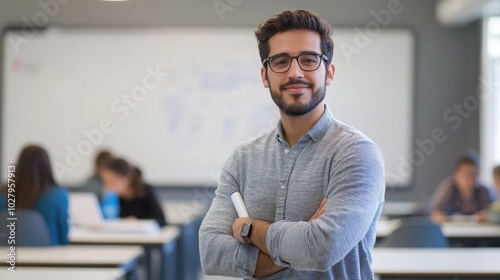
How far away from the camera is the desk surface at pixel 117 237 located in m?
4.61

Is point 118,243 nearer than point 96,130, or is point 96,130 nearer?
point 118,243

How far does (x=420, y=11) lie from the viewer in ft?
26.4

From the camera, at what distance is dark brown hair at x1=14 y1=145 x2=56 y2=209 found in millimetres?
4195

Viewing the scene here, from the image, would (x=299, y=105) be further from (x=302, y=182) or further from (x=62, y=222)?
(x=62, y=222)

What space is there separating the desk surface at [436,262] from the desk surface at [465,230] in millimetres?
1244

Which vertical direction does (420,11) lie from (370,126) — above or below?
above

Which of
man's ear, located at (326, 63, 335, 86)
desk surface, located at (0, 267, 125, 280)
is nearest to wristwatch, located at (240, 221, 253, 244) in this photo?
man's ear, located at (326, 63, 335, 86)

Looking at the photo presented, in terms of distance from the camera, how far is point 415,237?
4297 mm

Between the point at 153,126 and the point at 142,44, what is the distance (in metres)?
0.83

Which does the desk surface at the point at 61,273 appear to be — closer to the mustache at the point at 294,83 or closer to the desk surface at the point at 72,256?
the desk surface at the point at 72,256

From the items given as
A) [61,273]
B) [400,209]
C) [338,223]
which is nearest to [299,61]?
[338,223]

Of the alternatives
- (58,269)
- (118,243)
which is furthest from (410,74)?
(58,269)

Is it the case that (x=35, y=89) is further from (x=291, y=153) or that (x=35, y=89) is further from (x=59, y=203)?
(x=291, y=153)

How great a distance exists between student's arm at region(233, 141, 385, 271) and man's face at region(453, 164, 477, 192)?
5287 millimetres
